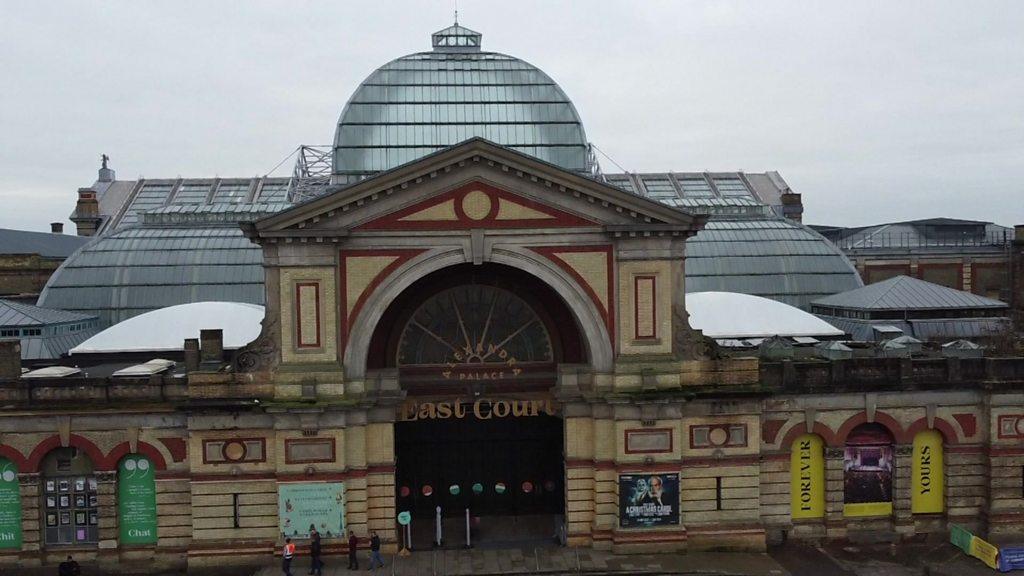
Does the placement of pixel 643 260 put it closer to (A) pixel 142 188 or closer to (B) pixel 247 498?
(B) pixel 247 498

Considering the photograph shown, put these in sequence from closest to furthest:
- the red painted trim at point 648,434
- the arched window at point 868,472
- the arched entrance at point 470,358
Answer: the red painted trim at point 648,434 → the arched window at point 868,472 → the arched entrance at point 470,358

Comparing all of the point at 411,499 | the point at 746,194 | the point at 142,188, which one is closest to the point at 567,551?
the point at 411,499

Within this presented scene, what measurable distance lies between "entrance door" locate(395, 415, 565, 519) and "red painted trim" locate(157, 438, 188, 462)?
8.92 m

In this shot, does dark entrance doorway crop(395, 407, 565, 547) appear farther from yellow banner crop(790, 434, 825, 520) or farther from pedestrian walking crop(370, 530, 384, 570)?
yellow banner crop(790, 434, 825, 520)

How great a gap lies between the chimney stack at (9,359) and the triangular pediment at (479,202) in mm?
10622

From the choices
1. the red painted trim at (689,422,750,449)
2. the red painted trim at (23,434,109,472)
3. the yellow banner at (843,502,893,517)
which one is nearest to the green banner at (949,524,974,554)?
the yellow banner at (843,502,893,517)

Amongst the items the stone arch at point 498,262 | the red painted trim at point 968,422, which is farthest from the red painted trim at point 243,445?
the red painted trim at point 968,422

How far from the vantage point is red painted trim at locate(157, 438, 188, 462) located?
3228cm

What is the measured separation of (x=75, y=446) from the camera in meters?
31.9

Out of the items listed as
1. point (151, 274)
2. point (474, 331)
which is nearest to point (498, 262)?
point (474, 331)

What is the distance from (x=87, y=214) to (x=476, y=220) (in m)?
58.6

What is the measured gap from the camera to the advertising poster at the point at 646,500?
32781 mm

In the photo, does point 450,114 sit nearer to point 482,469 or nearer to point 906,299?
point 482,469

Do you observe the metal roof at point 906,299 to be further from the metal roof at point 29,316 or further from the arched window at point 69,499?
the metal roof at point 29,316
